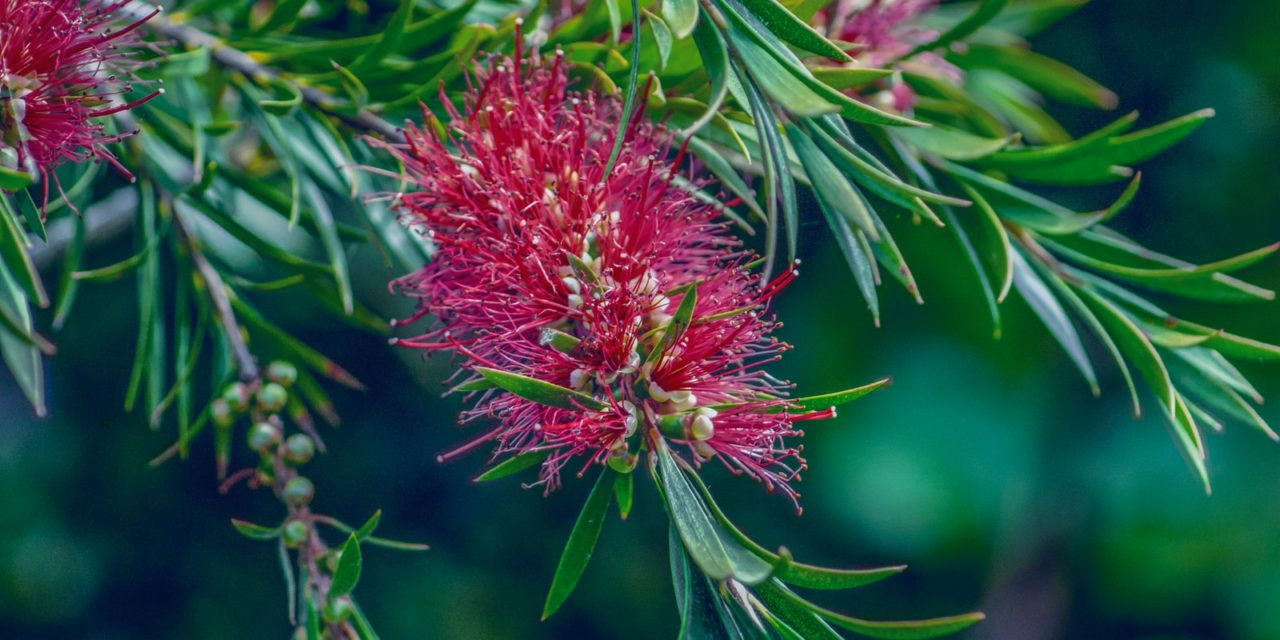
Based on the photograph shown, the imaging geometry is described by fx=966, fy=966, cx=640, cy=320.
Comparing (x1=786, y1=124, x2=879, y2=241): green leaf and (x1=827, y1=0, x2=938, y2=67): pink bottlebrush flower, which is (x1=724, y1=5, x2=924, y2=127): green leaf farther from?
(x1=827, y1=0, x2=938, y2=67): pink bottlebrush flower

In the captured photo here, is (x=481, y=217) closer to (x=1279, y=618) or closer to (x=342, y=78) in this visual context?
(x=342, y=78)

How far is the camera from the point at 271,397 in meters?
0.37

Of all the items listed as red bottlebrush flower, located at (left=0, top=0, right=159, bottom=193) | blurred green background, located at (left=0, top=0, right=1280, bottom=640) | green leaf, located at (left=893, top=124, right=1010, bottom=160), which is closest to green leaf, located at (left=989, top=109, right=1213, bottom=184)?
green leaf, located at (left=893, top=124, right=1010, bottom=160)

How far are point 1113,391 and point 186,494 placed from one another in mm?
1071

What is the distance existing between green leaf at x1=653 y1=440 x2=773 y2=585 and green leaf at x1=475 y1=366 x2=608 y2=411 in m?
0.03

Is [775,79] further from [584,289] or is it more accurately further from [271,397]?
[271,397]

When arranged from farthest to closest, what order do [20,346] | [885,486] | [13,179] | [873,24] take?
1. [885,486]
2. [873,24]
3. [20,346]
4. [13,179]

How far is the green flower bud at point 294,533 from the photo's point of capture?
349 millimetres

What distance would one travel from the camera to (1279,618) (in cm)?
116

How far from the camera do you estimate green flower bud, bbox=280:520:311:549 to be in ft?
1.15

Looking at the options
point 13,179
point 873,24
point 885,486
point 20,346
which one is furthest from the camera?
point 885,486

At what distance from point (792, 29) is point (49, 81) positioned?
8.9 inches

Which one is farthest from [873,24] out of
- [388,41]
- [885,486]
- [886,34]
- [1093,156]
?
[885,486]

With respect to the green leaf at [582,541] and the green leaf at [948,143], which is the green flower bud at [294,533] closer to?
the green leaf at [582,541]
